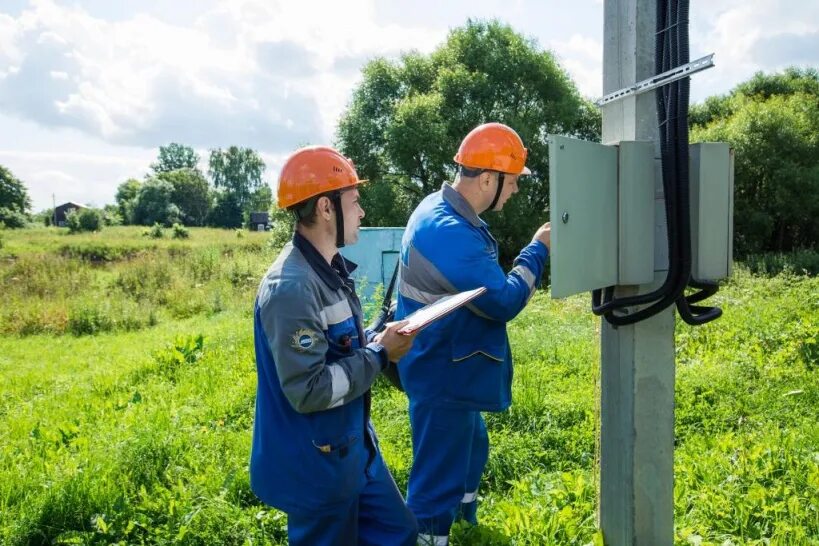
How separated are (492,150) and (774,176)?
22840 millimetres

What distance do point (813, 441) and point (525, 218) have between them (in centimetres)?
1988

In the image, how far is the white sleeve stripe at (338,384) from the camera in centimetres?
229

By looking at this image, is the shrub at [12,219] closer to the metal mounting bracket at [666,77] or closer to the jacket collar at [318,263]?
the jacket collar at [318,263]

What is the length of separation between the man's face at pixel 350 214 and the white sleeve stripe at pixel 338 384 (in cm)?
53

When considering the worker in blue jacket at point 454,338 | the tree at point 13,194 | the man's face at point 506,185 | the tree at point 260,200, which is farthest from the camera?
the tree at point 260,200

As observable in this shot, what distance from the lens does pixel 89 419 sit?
6016mm

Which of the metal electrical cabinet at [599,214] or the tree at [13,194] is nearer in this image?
the metal electrical cabinet at [599,214]

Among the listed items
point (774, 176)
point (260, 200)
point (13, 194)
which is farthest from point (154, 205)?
point (774, 176)

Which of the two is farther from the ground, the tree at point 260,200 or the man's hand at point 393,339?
the tree at point 260,200

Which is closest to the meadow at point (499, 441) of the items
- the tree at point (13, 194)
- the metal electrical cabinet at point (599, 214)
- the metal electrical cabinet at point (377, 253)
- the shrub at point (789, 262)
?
the metal electrical cabinet at point (599, 214)

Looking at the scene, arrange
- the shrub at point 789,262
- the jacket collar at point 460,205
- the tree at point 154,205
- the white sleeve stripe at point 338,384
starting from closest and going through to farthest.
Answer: the white sleeve stripe at point 338,384
the jacket collar at point 460,205
the shrub at point 789,262
the tree at point 154,205

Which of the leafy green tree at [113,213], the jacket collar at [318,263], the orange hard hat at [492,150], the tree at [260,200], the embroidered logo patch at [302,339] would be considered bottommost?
the embroidered logo patch at [302,339]

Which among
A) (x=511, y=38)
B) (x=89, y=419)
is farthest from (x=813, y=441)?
(x=511, y=38)

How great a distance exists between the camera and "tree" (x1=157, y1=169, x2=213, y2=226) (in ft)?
270
